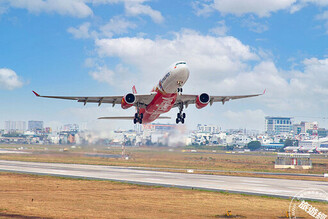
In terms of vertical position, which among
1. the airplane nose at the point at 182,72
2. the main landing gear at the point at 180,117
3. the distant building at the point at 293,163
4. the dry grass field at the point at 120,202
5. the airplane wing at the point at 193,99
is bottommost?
the dry grass field at the point at 120,202

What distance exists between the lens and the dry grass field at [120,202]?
103 ft

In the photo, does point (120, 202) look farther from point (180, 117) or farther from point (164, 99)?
point (180, 117)

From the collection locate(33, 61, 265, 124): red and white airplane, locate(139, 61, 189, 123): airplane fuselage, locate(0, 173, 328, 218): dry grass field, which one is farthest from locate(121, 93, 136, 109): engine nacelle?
locate(0, 173, 328, 218): dry grass field

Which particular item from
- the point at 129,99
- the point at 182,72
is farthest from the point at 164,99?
the point at 182,72

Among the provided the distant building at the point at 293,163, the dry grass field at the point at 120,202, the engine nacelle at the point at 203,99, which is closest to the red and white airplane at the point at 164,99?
the engine nacelle at the point at 203,99

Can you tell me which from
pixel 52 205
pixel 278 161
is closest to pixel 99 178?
pixel 52 205

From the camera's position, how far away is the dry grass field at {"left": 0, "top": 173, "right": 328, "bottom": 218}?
31500mm

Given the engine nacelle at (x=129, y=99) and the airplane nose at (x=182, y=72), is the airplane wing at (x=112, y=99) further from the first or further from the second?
the airplane nose at (x=182, y=72)

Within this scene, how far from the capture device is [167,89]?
1750 inches

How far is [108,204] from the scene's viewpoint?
36.1 m

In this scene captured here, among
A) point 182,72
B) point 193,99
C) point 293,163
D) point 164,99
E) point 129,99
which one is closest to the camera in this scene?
point 182,72

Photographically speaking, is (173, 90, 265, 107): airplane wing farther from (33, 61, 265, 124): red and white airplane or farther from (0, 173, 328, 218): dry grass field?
(0, 173, 328, 218): dry grass field

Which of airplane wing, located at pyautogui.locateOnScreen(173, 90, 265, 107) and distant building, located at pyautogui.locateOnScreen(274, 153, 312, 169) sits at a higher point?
airplane wing, located at pyautogui.locateOnScreen(173, 90, 265, 107)

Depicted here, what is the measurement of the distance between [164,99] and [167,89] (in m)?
2.86
